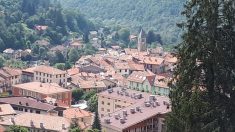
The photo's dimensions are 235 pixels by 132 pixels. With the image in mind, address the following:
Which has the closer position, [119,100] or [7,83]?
[119,100]

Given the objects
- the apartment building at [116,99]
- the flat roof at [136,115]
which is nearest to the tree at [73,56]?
the apartment building at [116,99]

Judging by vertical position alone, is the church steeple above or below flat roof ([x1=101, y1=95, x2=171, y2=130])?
above

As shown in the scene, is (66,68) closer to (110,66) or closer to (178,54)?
(110,66)

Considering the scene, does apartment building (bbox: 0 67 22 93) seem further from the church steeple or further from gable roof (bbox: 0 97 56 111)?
the church steeple

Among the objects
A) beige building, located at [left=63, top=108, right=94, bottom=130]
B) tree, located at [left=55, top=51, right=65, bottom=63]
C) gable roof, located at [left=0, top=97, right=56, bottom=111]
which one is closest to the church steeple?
tree, located at [left=55, top=51, right=65, bottom=63]

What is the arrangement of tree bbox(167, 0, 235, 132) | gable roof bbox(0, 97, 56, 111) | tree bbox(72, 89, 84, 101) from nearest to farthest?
tree bbox(167, 0, 235, 132) < gable roof bbox(0, 97, 56, 111) < tree bbox(72, 89, 84, 101)

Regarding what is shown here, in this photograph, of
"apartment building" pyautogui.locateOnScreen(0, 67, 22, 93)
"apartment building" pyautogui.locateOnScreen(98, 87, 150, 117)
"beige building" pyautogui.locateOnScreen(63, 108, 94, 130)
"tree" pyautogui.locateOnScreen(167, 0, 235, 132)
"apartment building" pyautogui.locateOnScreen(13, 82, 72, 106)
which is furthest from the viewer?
"apartment building" pyautogui.locateOnScreen(0, 67, 22, 93)

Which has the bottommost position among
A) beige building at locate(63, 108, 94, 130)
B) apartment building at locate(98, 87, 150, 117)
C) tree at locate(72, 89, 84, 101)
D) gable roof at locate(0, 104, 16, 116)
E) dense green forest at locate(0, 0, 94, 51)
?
tree at locate(72, 89, 84, 101)

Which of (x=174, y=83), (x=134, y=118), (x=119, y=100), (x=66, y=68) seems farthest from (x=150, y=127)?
(x=66, y=68)
